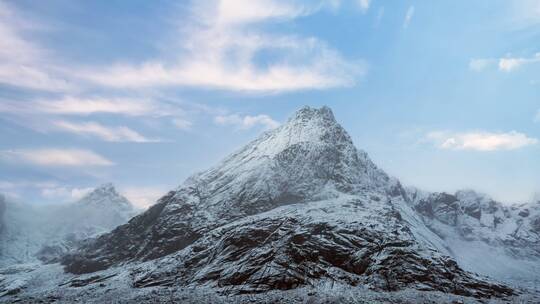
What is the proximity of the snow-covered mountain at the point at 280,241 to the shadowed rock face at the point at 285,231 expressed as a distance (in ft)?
0.82

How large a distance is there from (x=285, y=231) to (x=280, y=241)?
3.38 m

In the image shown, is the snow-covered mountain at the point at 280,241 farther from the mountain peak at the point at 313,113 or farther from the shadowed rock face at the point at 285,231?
the mountain peak at the point at 313,113

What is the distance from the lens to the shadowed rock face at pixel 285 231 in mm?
60500

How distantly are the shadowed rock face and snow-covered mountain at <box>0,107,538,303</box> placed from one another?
0.25 meters

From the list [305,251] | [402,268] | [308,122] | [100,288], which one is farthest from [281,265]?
[308,122]

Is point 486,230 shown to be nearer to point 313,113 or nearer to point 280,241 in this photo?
point 313,113

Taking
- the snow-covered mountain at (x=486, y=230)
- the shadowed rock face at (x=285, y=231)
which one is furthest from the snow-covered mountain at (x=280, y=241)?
the snow-covered mountain at (x=486, y=230)

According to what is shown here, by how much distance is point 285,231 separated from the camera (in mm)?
71250

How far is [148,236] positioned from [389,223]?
51343 millimetres

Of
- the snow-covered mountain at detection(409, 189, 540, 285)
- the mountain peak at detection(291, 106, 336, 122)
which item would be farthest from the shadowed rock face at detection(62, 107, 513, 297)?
the snow-covered mountain at detection(409, 189, 540, 285)

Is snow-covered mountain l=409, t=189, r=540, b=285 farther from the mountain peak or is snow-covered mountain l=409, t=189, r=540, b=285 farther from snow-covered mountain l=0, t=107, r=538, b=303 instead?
the mountain peak

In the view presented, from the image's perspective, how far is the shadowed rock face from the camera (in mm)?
60500

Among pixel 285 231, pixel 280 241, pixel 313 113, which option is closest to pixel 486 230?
pixel 313 113

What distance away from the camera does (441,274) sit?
2372 inches
